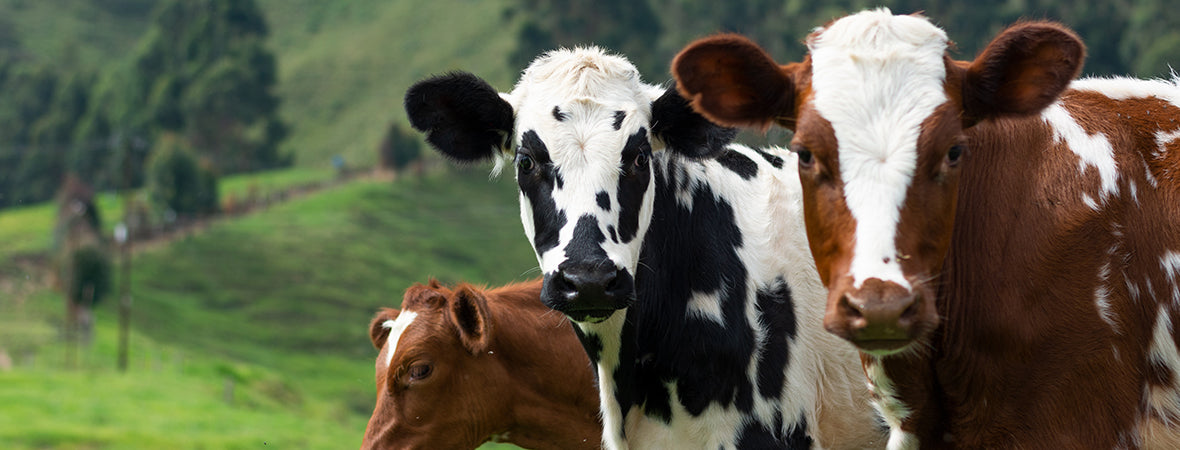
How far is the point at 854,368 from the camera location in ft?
19.7

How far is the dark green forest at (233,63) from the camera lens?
63.0 meters

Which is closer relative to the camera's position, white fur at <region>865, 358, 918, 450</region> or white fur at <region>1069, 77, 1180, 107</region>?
white fur at <region>865, 358, 918, 450</region>

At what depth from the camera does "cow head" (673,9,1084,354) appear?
4047 mm

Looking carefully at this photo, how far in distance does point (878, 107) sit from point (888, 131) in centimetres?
Answer: 12

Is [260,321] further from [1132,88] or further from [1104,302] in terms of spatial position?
[1104,302]

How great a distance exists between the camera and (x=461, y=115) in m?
6.36

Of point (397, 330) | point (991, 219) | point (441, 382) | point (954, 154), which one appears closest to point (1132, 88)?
point (991, 219)

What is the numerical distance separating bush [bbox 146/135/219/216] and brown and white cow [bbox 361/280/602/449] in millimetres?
69485

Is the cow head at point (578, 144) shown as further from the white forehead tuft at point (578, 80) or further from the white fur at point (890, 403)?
the white fur at point (890, 403)

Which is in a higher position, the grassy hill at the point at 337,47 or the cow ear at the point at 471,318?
the cow ear at the point at 471,318

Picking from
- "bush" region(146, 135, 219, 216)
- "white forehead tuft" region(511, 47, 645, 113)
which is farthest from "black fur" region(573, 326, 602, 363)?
"bush" region(146, 135, 219, 216)

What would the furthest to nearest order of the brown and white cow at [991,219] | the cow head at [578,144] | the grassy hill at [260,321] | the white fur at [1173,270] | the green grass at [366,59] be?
the green grass at [366,59]
the grassy hill at [260,321]
the cow head at [578,144]
the white fur at [1173,270]
the brown and white cow at [991,219]

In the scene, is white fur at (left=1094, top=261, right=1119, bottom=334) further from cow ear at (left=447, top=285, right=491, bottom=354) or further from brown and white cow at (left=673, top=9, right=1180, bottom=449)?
cow ear at (left=447, top=285, right=491, bottom=354)

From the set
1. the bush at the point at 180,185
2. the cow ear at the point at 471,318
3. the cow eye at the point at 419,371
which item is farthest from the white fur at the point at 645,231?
the bush at the point at 180,185
